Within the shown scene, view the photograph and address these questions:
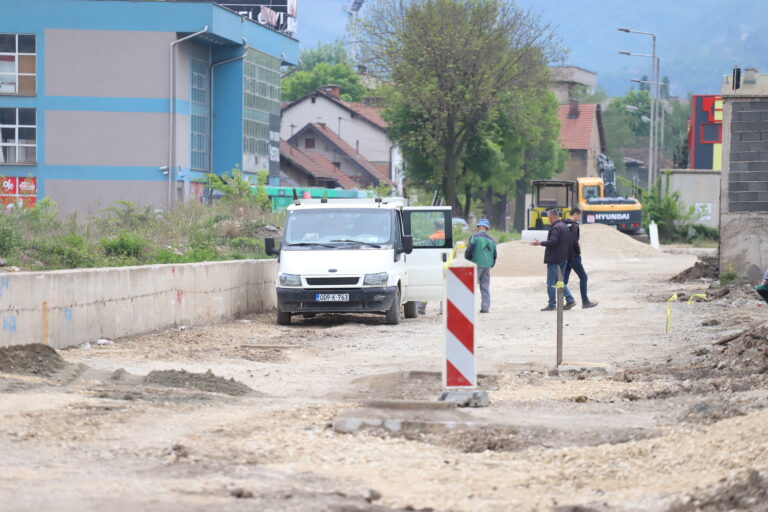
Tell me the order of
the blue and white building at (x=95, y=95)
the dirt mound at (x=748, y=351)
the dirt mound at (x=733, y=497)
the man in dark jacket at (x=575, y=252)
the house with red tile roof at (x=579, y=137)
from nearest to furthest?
the dirt mound at (x=733, y=497), the dirt mound at (x=748, y=351), the man in dark jacket at (x=575, y=252), the blue and white building at (x=95, y=95), the house with red tile roof at (x=579, y=137)

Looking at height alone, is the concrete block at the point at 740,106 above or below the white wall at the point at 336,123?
below

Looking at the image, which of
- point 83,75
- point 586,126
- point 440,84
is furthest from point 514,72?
point 586,126

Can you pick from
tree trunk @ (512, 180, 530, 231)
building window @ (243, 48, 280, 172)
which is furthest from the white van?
tree trunk @ (512, 180, 530, 231)

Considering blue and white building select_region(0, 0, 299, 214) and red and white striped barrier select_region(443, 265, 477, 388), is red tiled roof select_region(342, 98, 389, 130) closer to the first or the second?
blue and white building select_region(0, 0, 299, 214)

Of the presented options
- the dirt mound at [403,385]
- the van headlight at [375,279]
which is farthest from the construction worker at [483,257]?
the dirt mound at [403,385]

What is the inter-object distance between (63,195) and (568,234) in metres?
44.1

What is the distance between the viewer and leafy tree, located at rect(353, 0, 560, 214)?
6231cm

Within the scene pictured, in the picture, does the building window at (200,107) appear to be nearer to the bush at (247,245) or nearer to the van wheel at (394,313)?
the bush at (247,245)

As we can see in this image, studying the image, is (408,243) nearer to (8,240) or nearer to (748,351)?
(8,240)

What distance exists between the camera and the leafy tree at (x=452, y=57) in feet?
204

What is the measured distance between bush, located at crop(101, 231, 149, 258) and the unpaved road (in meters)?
5.57

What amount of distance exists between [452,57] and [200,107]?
14.3 meters

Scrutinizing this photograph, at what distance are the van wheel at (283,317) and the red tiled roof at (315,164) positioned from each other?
2812 inches

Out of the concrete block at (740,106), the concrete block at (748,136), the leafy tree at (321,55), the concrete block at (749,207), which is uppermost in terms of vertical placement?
the leafy tree at (321,55)
